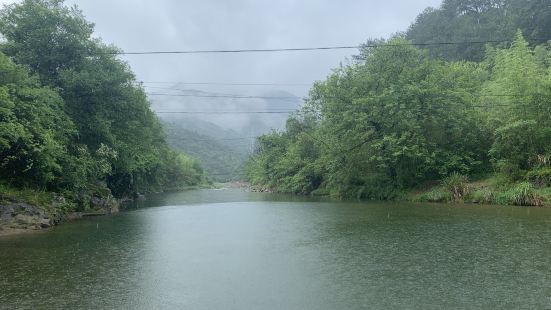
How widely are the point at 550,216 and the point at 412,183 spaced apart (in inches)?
600

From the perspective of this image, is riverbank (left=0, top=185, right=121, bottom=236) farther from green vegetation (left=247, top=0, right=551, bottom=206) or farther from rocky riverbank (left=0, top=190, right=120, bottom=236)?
green vegetation (left=247, top=0, right=551, bottom=206)

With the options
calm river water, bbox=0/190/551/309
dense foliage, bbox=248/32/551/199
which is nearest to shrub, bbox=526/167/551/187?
dense foliage, bbox=248/32/551/199

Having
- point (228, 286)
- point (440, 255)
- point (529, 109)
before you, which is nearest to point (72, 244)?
point (228, 286)

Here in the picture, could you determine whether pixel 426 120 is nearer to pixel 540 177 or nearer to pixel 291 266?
pixel 540 177

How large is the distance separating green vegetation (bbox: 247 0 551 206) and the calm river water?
871 centimetres

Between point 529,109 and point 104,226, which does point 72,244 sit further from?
point 529,109

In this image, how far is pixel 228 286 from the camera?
29.4ft

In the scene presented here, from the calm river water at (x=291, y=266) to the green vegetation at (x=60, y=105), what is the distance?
4235 mm

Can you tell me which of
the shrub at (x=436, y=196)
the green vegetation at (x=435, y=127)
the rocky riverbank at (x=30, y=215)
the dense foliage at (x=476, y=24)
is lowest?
the rocky riverbank at (x=30, y=215)

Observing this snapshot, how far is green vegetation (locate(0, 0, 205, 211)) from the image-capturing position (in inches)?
760

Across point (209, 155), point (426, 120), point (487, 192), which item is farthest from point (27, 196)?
point (209, 155)

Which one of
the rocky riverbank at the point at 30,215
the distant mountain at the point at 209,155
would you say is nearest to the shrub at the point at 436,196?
the rocky riverbank at the point at 30,215

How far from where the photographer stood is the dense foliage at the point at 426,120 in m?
25.4

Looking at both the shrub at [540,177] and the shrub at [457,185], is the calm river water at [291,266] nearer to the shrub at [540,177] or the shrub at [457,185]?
the shrub at [540,177]
